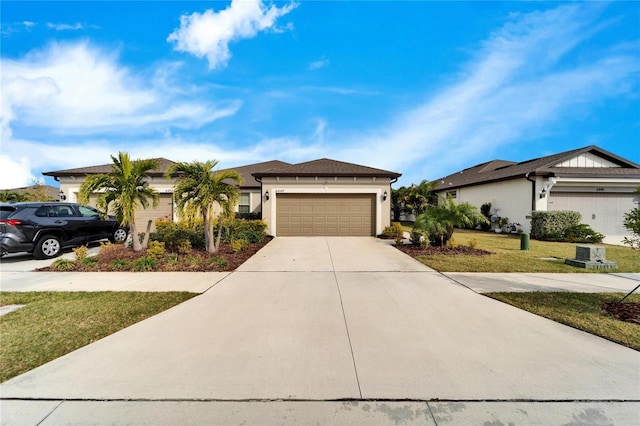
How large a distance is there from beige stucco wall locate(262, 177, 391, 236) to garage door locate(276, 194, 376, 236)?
25 centimetres

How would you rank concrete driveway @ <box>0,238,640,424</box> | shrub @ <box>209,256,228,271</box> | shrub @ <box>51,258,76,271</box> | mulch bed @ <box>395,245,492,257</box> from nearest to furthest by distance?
concrete driveway @ <box>0,238,640,424</box> → shrub @ <box>51,258,76,271</box> → shrub @ <box>209,256,228,271</box> → mulch bed @ <box>395,245,492,257</box>

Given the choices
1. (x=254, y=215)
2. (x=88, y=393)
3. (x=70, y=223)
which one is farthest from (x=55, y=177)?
(x=88, y=393)

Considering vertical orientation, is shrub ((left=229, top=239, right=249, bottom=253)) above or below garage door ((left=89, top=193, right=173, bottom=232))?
below

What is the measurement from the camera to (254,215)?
648 inches

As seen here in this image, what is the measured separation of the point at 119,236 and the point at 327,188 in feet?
30.3

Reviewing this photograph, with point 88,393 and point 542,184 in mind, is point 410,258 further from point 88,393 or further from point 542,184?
point 542,184

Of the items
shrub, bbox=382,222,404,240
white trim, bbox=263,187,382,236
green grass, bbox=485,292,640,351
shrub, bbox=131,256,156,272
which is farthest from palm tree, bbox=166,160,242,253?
shrub, bbox=382,222,404,240

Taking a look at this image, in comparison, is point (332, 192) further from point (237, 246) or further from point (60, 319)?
point (60, 319)

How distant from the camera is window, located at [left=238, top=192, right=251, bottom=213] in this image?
1748 centimetres

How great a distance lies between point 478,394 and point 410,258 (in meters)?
6.38

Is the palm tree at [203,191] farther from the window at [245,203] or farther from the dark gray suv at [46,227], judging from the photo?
the window at [245,203]

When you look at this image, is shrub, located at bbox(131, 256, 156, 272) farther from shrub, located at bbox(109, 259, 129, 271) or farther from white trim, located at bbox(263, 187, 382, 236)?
white trim, located at bbox(263, 187, 382, 236)

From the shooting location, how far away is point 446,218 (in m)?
9.88

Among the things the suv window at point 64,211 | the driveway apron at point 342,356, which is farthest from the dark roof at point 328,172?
the driveway apron at point 342,356
